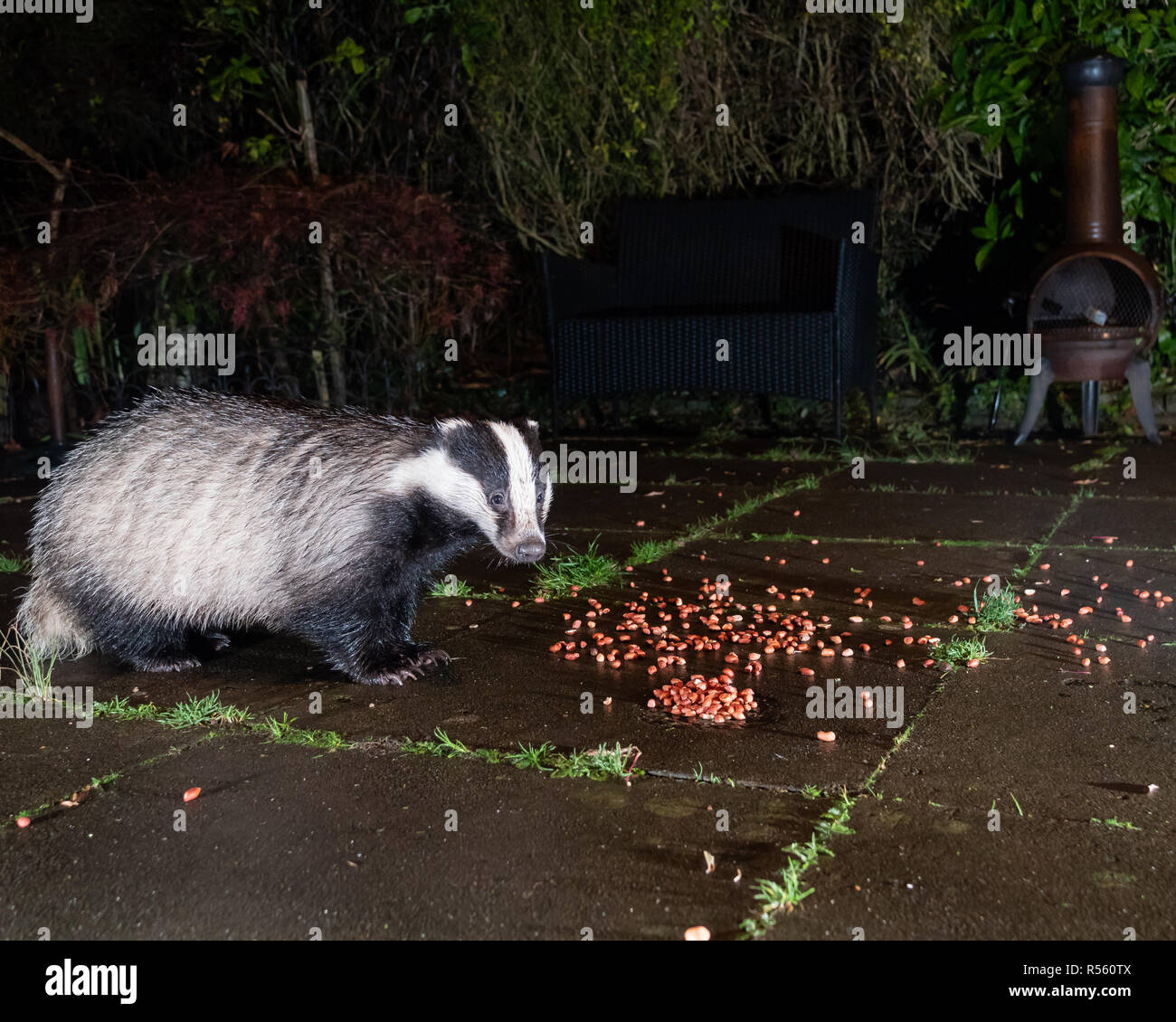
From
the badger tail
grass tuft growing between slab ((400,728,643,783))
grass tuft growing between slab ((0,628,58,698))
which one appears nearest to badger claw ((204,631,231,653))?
the badger tail

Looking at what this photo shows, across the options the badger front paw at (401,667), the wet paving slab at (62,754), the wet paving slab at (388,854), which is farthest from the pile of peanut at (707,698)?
the wet paving slab at (62,754)

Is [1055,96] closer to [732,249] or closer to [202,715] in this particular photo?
[732,249]

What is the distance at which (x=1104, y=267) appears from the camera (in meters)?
7.37

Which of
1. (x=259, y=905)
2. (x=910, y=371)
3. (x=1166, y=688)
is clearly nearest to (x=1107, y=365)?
(x=910, y=371)

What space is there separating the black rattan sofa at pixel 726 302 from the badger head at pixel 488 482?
4.25 metres

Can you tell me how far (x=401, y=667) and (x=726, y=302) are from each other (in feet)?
18.4

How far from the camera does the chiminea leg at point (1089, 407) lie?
24.9 ft

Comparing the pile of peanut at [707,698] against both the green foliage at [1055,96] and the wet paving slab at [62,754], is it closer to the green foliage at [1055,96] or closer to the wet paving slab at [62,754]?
the wet paving slab at [62,754]

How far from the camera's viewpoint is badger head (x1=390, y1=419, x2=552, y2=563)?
11.7 feet

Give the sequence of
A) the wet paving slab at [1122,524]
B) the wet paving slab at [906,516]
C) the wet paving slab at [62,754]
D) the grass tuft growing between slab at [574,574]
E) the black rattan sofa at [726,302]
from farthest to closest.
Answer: the black rattan sofa at [726,302] < the wet paving slab at [906,516] < the wet paving slab at [1122,524] < the grass tuft growing between slab at [574,574] < the wet paving slab at [62,754]

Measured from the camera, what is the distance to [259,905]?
6.93 ft

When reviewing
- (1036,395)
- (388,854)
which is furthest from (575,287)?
(388,854)

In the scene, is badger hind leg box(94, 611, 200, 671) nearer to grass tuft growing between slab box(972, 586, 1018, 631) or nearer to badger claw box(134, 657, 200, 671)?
badger claw box(134, 657, 200, 671)

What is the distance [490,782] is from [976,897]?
105 cm
